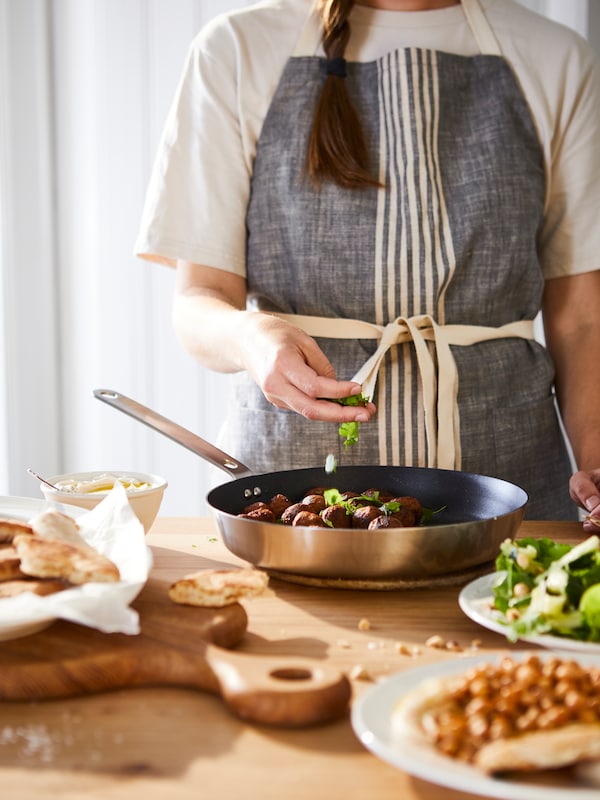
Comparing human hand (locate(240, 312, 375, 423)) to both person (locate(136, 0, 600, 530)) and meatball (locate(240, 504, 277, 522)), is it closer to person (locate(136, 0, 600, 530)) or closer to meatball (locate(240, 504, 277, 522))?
meatball (locate(240, 504, 277, 522))

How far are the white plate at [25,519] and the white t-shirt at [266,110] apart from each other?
0.67 m

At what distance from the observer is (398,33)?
1.74 m

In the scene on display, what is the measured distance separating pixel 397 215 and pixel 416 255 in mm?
79

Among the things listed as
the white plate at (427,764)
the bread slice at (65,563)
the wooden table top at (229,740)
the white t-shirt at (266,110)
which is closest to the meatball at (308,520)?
the wooden table top at (229,740)

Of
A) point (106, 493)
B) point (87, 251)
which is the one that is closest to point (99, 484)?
point (106, 493)

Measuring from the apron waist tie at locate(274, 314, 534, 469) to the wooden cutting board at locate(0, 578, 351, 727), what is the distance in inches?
31.5

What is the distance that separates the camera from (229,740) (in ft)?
2.20

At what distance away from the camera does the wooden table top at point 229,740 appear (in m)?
0.60

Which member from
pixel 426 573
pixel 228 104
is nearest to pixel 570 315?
pixel 228 104

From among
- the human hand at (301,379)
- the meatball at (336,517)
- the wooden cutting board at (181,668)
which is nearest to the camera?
the wooden cutting board at (181,668)

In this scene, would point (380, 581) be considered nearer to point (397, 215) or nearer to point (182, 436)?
point (182, 436)

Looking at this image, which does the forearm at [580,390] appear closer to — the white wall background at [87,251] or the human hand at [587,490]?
the human hand at [587,490]

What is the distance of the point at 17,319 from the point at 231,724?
7.19 feet

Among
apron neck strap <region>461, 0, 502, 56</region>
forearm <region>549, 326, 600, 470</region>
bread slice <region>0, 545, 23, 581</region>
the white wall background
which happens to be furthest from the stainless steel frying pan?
the white wall background
